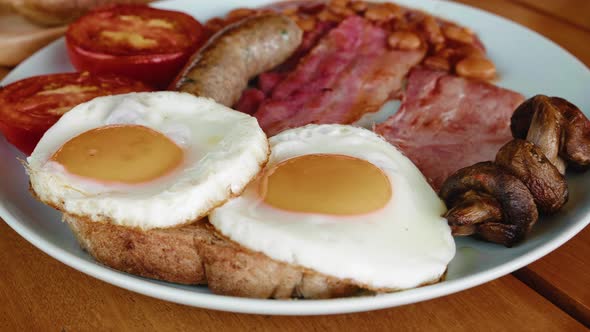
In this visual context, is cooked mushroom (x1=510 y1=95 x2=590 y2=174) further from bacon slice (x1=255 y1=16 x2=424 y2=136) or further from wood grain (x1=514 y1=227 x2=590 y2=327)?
bacon slice (x1=255 y1=16 x2=424 y2=136)

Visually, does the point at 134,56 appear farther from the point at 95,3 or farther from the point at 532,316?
the point at 532,316


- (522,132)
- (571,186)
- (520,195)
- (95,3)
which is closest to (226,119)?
(520,195)

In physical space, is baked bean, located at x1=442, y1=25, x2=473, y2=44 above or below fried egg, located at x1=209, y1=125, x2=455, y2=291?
below

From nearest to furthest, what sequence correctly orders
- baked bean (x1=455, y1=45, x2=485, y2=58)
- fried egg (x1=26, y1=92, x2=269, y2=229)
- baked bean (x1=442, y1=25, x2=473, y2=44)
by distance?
fried egg (x1=26, y1=92, x2=269, y2=229) < baked bean (x1=455, y1=45, x2=485, y2=58) < baked bean (x1=442, y1=25, x2=473, y2=44)

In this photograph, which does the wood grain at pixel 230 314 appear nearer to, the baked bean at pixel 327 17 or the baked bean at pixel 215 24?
the baked bean at pixel 215 24

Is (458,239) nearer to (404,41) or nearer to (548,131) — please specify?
(548,131)

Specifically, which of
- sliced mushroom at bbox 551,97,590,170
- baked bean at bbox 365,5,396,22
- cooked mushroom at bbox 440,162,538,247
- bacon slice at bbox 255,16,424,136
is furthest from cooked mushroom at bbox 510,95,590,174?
baked bean at bbox 365,5,396,22
